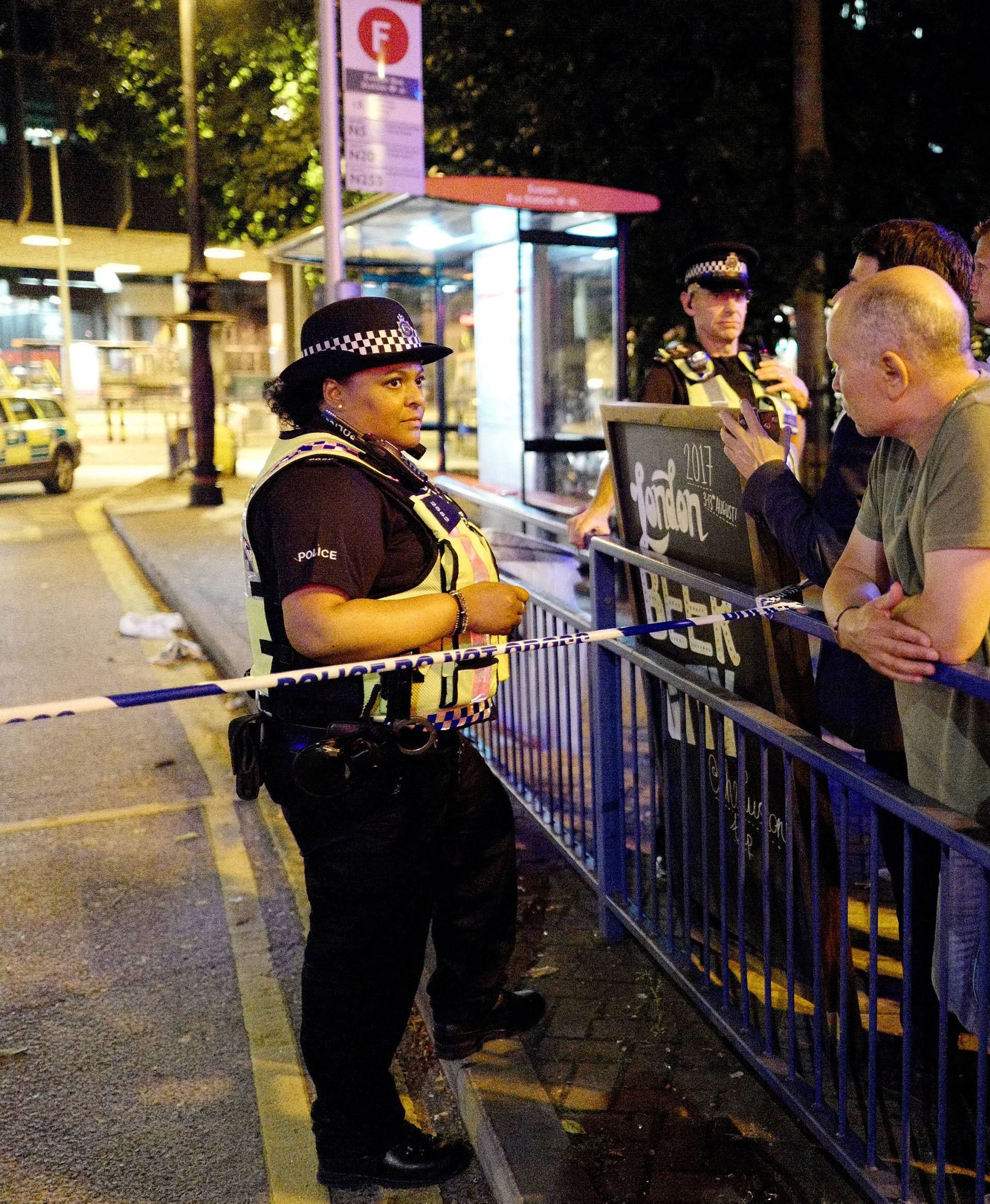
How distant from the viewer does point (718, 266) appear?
4477 millimetres

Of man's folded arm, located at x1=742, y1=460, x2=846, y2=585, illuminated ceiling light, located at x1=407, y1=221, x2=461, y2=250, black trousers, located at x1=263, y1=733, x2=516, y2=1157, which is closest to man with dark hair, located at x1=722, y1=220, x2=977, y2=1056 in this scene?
man's folded arm, located at x1=742, y1=460, x2=846, y2=585

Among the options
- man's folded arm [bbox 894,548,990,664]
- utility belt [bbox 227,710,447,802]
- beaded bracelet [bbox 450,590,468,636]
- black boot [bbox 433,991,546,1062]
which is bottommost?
black boot [bbox 433,991,546,1062]

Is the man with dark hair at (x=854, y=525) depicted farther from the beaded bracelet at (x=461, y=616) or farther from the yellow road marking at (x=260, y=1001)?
the yellow road marking at (x=260, y=1001)

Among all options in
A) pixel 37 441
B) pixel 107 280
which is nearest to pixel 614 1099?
pixel 37 441

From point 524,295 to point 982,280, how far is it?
747cm

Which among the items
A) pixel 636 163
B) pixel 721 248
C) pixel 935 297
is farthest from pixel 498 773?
pixel 636 163

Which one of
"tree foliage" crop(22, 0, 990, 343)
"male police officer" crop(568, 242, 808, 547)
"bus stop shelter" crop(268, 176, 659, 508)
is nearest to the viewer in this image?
"male police officer" crop(568, 242, 808, 547)

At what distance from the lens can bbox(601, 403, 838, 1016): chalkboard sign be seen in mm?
2965

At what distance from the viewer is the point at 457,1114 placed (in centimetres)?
327

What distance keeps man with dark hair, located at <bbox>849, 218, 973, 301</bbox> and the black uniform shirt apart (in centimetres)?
137

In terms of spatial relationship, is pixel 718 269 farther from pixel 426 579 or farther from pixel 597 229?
pixel 597 229

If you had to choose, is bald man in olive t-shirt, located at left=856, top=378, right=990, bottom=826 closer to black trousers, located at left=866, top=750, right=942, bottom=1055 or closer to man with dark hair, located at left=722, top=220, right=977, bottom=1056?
man with dark hair, located at left=722, top=220, right=977, bottom=1056

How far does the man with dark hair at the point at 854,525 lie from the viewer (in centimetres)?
284

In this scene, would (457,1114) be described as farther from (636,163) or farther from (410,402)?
(636,163)
